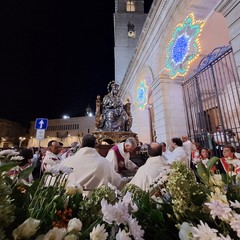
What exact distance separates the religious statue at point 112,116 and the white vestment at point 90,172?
4510 mm

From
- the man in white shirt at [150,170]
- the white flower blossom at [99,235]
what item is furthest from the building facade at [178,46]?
the white flower blossom at [99,235]

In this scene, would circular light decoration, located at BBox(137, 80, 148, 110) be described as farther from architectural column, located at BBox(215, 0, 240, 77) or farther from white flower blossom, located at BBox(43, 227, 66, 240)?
white flower blossom, located at BBox(43, 227, 66, 240)

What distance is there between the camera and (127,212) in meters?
0.66

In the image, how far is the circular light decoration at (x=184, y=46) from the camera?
18.1 ft

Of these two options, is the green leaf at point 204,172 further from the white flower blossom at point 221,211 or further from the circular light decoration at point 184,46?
the circular light decoration at point 184,46

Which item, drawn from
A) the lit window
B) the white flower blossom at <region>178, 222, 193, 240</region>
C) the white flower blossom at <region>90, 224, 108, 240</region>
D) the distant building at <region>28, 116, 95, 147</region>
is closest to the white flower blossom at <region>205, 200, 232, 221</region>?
the white flower blossom at <region>178, 222, 193, 240</region>

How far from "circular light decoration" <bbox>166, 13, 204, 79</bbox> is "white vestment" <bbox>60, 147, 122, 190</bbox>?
4.92 metres

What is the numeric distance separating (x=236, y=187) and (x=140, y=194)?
51 centimetres

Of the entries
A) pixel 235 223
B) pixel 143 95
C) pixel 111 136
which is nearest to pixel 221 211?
pixel 235 223

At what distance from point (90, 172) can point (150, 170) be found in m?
0.74

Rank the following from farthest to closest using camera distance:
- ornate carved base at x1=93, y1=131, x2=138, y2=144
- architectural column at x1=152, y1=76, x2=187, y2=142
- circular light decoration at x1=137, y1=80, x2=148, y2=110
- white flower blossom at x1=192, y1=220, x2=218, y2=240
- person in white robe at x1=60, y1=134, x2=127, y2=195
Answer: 1. circular light decoration at x1=137, y1=80, x2=148, y2=110
2. architectural column at x1=152, y1=76, x2=187, y2=142
3. ornate carved base at x1=93, y1=131, x2=138, y2=144
4. person in white robe at x1=60, y1=134, x2=127, y2=195
5. white flower blossom at x1=192, y1=220, x2=218, y2=240

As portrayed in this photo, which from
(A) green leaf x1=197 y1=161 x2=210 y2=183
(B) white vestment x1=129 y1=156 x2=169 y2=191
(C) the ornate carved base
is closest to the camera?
(A) green leaf x1=197 y1=161 x2=210 y2=183

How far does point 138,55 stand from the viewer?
11.5 m

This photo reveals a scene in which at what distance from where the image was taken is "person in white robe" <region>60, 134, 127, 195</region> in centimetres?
211
